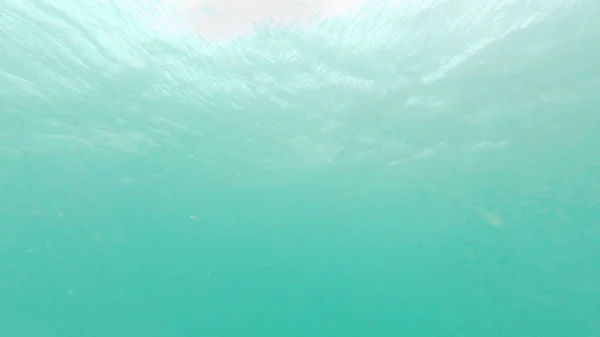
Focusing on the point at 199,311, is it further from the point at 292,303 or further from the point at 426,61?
the point at 426,61

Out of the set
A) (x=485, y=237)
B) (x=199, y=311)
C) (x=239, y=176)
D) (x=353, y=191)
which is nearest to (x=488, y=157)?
(x=353, y=191)

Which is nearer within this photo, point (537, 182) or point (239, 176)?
point (537, 182)

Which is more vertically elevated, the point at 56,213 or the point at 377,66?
the point at 377,66

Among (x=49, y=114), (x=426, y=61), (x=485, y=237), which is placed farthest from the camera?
(x=485, y=237)

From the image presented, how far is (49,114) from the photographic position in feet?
60.6

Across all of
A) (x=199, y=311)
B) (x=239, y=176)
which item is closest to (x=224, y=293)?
(x=199, y=311)

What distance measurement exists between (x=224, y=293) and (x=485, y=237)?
38450mm

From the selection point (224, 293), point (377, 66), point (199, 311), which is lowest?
point (199, 311)

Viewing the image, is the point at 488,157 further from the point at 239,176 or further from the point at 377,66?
the point at 239,176

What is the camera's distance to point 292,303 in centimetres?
6775

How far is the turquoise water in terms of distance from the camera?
1232 cm

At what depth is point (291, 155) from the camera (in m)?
23.1

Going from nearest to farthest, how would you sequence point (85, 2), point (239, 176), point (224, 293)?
point (85, 2), point (239, 176), point (224, 293)

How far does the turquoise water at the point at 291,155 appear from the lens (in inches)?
485
